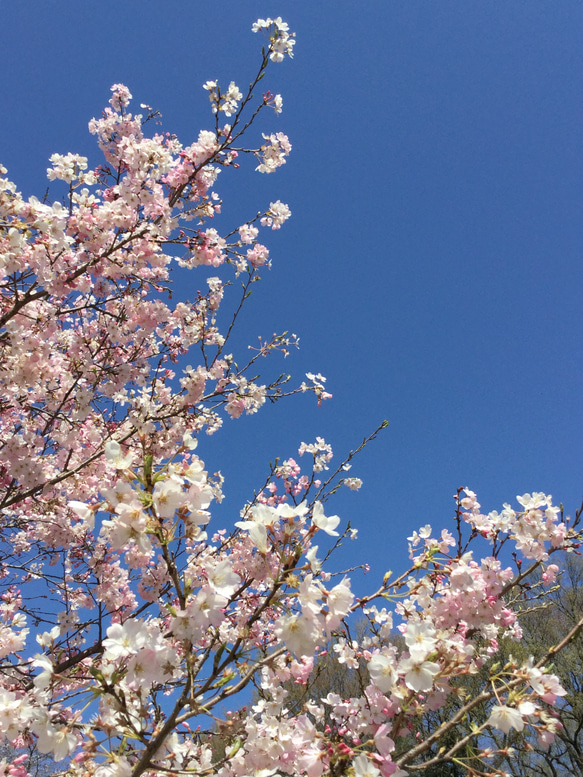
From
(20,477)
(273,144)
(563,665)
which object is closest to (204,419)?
(20,477)

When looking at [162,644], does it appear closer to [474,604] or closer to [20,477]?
[474,604]

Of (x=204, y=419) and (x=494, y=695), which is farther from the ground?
(x=204, y=419)

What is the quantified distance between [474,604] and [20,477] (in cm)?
424

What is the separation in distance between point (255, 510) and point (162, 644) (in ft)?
1.63

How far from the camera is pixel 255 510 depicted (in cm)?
139

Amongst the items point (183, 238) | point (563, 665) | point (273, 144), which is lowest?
point (563, 665)

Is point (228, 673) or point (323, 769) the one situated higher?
point (228, 673)

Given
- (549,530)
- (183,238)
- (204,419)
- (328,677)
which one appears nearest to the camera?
(549,530)

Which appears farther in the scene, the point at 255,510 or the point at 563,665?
the point at 563,665

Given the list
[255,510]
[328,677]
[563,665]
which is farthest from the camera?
[328,677]

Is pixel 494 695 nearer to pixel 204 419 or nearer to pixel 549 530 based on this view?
pixel 549 530

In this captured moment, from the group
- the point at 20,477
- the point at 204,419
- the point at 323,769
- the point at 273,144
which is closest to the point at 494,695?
the point at 323,769

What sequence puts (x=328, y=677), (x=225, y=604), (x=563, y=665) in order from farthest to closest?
1. (x=328, y=677)
2. (x=563, y=665)
3. (x=225, y=604)

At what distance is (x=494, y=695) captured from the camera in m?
1.75
